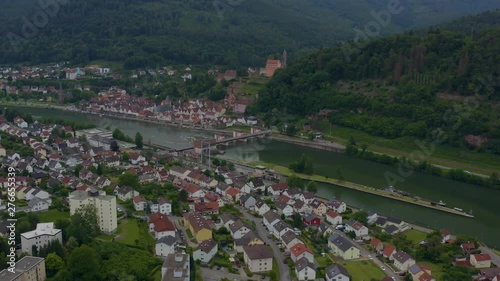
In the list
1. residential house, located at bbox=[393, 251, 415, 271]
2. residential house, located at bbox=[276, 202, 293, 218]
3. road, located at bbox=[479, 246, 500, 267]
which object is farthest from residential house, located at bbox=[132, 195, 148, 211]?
road, located at bbox=[479, 246, 500, 267]

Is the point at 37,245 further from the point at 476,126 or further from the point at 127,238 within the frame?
the point at 476,126

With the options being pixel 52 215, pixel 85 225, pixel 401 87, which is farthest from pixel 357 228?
pixel 401 87

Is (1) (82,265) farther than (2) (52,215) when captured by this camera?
No

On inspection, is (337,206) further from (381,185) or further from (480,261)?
(480,261)

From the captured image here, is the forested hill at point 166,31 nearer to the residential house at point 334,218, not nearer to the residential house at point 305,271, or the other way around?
the residential house at point 334,218

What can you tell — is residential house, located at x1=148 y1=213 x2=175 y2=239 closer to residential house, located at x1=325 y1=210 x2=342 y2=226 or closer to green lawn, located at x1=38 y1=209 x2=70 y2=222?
green lawn, located at x1=38 y1=209 x2=70 y2=222

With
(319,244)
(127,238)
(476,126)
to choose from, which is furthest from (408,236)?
(476,126)

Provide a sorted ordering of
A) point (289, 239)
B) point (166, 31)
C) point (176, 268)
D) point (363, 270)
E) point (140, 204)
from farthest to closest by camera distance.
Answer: point (166, 31), point (140, 204), point (289, 239), point (363, 270), point (176, 268)

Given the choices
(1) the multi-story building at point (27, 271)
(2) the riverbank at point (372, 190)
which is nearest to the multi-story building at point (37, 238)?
(1) the multi-story building at point (27, 271)
